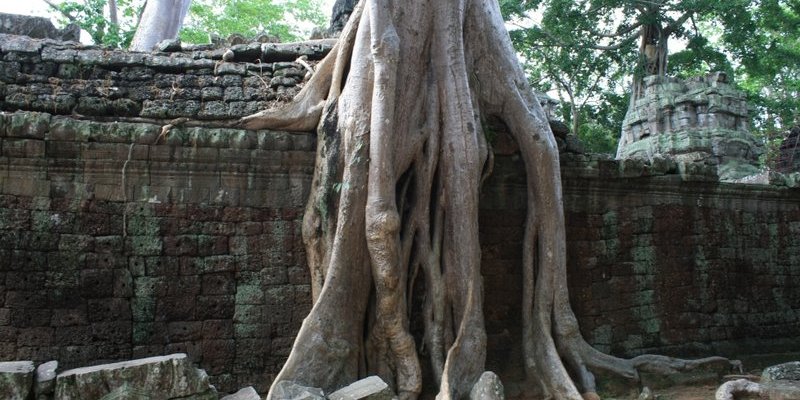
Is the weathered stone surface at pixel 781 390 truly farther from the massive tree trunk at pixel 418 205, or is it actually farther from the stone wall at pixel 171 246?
the stone wall at pixel 171 246

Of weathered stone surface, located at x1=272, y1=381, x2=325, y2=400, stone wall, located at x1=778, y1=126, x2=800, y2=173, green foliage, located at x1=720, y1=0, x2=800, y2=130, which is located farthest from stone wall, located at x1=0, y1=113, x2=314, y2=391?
green foliage, located at x1=720, y1=0, x2=800, y2=130

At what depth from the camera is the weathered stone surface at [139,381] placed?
130 inches

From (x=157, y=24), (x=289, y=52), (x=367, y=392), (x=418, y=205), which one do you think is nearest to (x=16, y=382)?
(x=367, y=392)

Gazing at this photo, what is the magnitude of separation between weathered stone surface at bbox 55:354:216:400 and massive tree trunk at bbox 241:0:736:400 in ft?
2.64

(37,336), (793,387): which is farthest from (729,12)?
(37,336)

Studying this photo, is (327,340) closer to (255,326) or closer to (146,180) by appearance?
(255,326)

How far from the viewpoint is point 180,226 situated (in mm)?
4785

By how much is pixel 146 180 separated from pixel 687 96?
708 cm

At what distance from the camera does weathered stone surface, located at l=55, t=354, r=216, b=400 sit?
130 inches

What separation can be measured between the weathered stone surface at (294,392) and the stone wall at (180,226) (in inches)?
30.5

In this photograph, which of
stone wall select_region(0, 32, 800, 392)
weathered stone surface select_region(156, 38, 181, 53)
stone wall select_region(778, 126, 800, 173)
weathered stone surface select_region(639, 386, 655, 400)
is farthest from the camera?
stone wall select_region(778, 126, 800, 173)

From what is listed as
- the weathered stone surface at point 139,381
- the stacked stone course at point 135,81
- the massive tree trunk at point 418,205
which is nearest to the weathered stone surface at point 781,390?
the massive tree trunk at point 418,205

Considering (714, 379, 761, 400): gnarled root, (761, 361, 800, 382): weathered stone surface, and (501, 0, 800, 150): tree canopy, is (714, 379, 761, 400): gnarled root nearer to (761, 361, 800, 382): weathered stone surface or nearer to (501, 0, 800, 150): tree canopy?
(761, 361, 800, 382): weathered stone surface

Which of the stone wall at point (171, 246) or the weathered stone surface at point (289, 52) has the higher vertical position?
the weathered stone surface at point (289, 52)
